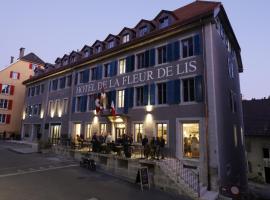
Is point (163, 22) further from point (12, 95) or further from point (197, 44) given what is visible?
point (12, 95)

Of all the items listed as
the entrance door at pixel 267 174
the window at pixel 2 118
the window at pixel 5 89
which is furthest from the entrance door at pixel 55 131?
the entrance door at pixel 267 174

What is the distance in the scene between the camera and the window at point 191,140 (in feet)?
48.2

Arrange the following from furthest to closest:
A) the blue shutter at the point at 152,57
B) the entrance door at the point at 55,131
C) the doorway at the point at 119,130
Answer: the entrance door at the point at 55,131 < the doorway at the point at 119,130 < the blue shutter at the point at 152,57

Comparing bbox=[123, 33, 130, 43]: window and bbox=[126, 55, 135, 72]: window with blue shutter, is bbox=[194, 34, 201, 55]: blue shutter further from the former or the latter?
bbox=[123, 33, 130, 43]: window

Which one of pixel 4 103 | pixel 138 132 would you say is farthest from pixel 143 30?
pixel 4 103

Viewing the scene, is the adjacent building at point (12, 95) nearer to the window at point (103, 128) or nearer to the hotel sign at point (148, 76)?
the hotel sign at point (148, 76)

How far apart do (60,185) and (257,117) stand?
2734 cm

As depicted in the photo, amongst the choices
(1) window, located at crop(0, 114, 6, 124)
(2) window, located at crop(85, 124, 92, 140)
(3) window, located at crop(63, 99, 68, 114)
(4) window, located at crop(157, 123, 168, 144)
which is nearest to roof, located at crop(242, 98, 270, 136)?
(4) window, located at crop(157, 123, 168, 144)

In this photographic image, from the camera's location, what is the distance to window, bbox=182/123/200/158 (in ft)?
48.2

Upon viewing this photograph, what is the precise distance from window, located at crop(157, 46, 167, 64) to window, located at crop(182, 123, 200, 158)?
5.43 meters

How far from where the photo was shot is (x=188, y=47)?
16422 mm

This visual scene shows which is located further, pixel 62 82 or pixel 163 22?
pixel 62 82

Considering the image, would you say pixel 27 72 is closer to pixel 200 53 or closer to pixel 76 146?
pixel 76 146

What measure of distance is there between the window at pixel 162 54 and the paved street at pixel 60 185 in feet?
31.2
